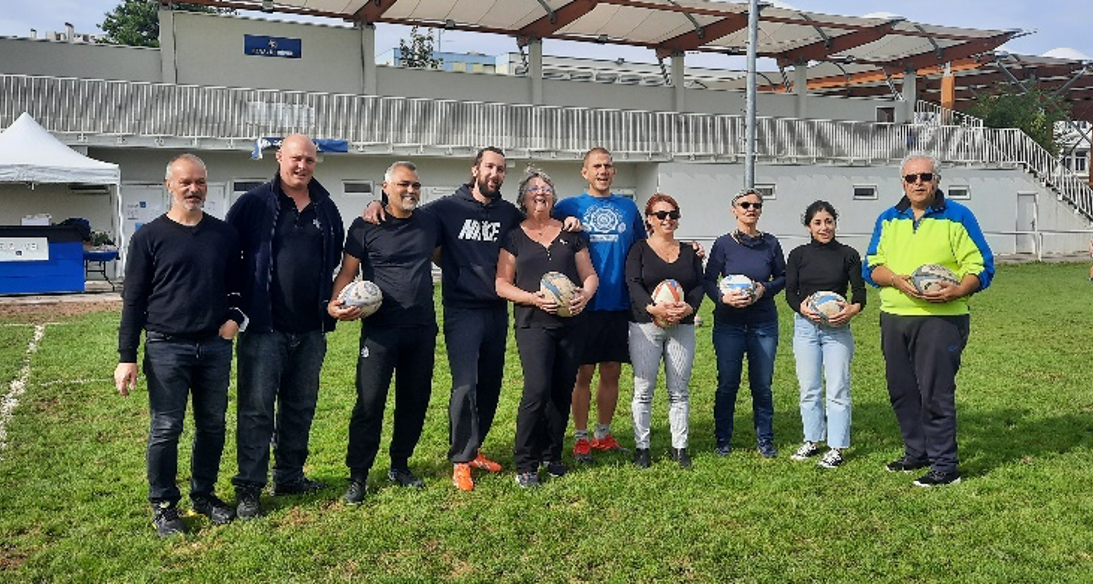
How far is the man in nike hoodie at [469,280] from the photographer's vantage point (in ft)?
19.3

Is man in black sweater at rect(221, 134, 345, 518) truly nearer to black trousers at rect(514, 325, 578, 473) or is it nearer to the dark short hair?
black trousers at rect(514, 325, 578, 473)

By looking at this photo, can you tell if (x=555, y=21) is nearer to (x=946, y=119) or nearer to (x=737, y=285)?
(x=946, y=119)

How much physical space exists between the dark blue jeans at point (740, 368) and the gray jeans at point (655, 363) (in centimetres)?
40

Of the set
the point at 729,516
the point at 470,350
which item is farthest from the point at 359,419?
the point at 729,516

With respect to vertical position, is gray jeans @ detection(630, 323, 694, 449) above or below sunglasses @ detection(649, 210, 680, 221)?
below

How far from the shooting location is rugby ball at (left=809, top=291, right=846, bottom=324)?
20.5 feet

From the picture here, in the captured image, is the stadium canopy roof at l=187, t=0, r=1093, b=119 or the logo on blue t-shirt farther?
the stadium canopy roof at l=187, t=0, r=1093, b=119

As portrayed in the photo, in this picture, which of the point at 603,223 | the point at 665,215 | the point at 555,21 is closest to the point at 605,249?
the point at 603,223

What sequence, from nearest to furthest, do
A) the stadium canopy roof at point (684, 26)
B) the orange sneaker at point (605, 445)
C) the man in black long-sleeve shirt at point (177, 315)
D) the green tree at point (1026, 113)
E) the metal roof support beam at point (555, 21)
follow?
1. the man in black long-sleeve shirt at point (177, 315)
2. the orange sneaker at point (605, 445)
3. the stadium canopy roof at point (684, 26)
4. the metal roof support beam at point (555, 21)
5. the green tree at point (1026, 113)

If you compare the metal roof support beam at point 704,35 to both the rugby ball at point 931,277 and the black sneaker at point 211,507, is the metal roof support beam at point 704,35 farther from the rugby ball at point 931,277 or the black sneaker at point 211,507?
the black sneaker at point 211,507

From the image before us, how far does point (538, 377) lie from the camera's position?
5.91 metres

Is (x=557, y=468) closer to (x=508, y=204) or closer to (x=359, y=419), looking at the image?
(x=359, y=419)

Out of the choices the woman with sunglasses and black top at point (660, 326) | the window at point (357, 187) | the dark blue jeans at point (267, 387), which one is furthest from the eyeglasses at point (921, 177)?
the window at point (357, 187)

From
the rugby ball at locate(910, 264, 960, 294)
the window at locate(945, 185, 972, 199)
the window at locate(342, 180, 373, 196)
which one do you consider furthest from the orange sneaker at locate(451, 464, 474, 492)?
the window at locate(945, 185, 972, 199)
